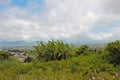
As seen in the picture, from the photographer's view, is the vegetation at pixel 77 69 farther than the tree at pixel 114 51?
No

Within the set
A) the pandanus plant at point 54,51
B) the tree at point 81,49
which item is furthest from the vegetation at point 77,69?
the pandanus plant at point 54,51

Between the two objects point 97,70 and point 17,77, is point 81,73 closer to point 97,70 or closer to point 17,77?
point 97,70

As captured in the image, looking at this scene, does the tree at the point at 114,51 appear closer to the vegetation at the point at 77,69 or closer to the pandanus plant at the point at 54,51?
the vegetation at the point at 77,69

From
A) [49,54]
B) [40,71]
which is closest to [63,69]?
[40,71]

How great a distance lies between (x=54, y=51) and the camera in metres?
14.9

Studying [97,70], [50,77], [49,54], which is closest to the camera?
[50,77]

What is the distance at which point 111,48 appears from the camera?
12.2 metres

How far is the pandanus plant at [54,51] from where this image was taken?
49.2 feet

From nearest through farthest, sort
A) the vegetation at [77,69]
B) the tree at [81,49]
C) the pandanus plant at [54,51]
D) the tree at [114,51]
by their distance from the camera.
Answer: the vegetation at [77,69], the tree at [114,51], the pandanus plant at [54,51], the tree at [81,49]

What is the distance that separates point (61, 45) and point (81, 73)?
14.2ft

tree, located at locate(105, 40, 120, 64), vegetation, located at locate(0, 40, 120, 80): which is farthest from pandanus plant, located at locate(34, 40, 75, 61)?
tree, located at locate(105, 40, 120, 64)

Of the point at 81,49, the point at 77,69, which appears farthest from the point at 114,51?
the point at 81,49

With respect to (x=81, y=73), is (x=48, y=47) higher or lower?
higher

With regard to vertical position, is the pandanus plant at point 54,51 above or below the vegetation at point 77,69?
above
